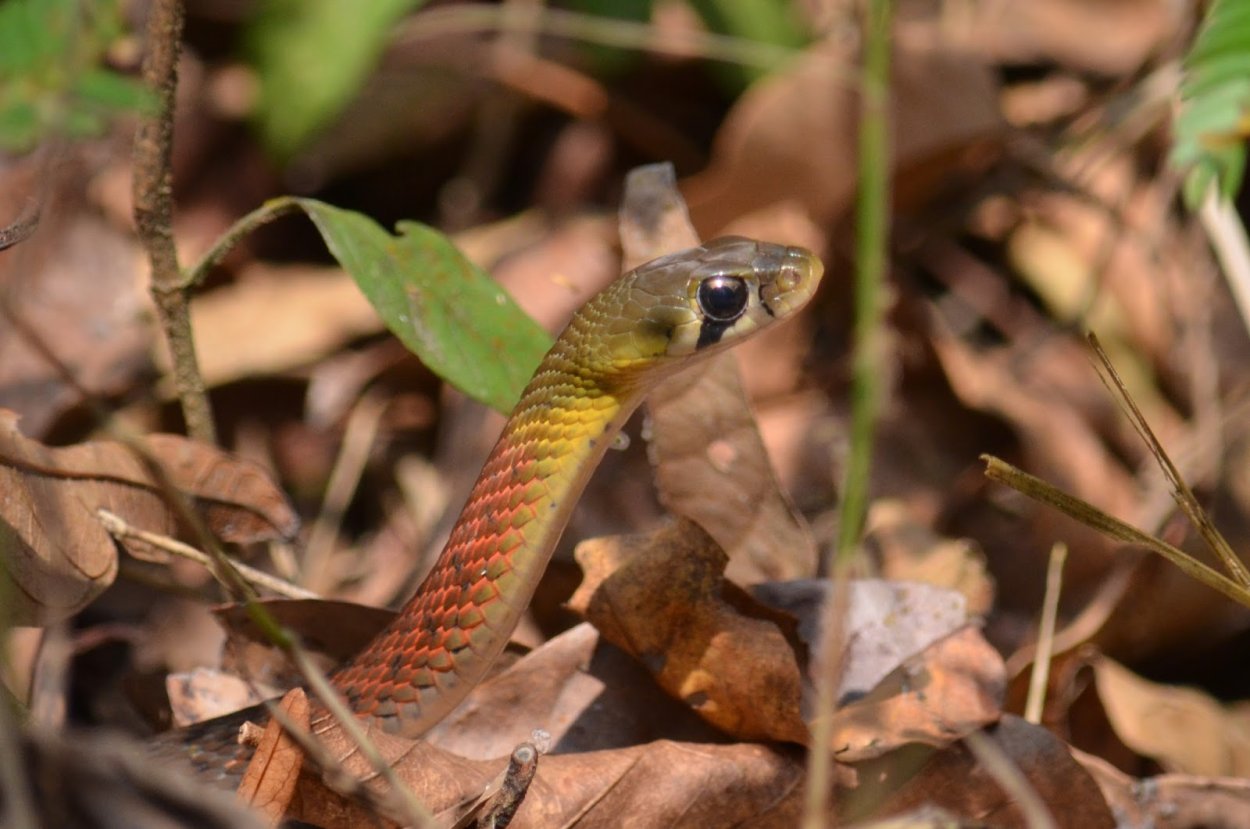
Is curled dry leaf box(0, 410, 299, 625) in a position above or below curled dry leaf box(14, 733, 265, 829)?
below

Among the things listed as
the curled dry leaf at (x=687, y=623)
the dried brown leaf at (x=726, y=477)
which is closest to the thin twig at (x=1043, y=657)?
the dried brown leaf at (x=726, y=477)

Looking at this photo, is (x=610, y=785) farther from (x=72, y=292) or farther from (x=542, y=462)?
(x=72, y=292)

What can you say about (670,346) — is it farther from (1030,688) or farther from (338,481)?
(338,481)

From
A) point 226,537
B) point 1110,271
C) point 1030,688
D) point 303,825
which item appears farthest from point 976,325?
point 303,825

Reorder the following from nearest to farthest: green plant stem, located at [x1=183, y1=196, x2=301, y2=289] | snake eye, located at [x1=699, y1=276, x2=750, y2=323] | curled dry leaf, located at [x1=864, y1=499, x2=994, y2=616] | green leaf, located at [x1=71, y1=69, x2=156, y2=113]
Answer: green leaf, located at [x1=71, y1=69, x2=156, y2=113], green plant stem, located at [x1=183, y1=196, x2=301, y2=289], snake eye, located at [x1=699, y1=276, x2=750, y2=323], curled dry leaf, located at [x1=864, y1=499, x2=994, y2=616]

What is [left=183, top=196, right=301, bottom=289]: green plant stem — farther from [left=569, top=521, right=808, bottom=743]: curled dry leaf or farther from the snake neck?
[left=569, top=521, right=808, bottom=743]: curled dry leaf

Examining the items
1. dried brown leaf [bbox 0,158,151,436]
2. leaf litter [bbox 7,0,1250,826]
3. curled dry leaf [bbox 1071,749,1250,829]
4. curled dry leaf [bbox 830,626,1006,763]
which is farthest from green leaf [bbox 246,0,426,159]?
curled dry leaf [bbox 1071,749,1250,829]

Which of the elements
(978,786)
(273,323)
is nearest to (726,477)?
(978,786)
